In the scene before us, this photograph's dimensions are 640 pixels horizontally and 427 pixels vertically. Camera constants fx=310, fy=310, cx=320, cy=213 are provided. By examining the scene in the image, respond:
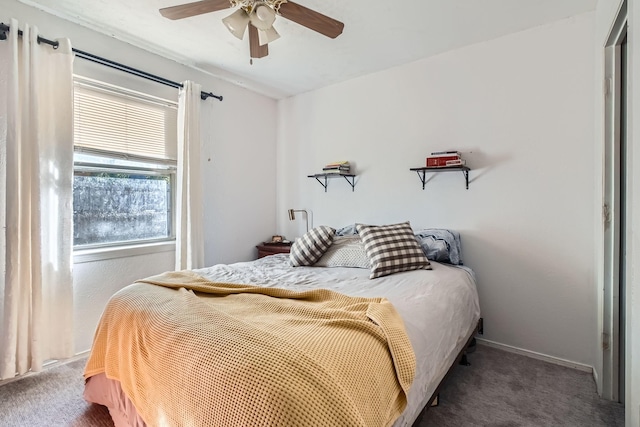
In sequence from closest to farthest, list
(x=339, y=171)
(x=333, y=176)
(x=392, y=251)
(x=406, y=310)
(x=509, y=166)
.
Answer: (x=406, y=310) < (x=392, y=251) < (x=509, y=166) < (x=339, y=171) < (x=333, y=176)

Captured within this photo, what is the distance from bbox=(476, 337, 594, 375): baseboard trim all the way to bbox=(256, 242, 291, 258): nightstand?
2014 millimetres

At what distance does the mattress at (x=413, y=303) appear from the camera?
1.33 m

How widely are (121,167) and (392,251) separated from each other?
236cm

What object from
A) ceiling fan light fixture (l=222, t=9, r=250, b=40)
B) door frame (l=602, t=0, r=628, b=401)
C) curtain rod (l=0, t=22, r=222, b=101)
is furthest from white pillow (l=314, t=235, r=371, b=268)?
curtain rod (l=0, t=22, r=222, b=101)

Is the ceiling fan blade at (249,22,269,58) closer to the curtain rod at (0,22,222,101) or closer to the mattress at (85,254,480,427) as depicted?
the curtain rod at (0,22,222,101)

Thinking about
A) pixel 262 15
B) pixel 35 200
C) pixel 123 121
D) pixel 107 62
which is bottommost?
pixel 35 200

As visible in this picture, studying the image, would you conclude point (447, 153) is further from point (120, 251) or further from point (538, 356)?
point (120, 251)

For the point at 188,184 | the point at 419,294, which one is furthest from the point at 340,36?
the point at 419,294

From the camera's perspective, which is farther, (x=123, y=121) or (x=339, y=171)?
(x=339, y=171)

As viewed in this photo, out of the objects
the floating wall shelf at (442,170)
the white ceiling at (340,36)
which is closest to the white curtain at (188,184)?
the white ceiling at (340,36)

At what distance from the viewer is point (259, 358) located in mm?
909

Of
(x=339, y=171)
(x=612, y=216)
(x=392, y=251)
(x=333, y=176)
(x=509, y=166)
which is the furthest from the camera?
(x=333, y=176)

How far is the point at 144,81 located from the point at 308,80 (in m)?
1.58

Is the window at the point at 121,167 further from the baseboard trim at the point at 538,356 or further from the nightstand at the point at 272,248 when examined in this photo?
the baseboard trim at the point at 538,356
